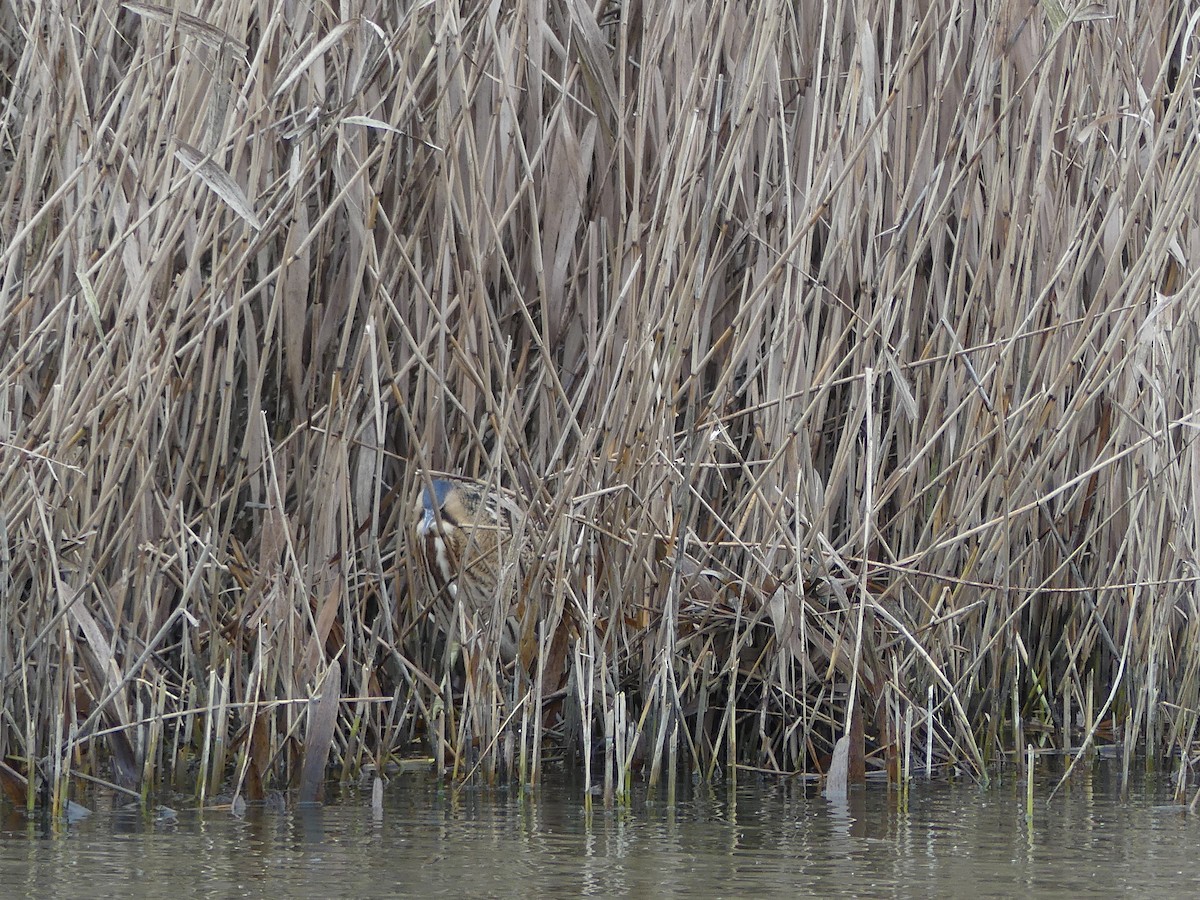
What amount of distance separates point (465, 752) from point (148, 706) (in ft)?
1.87

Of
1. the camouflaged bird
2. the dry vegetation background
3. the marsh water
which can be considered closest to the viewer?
the marsh water

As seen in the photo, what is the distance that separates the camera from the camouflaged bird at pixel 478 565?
10.7 feet

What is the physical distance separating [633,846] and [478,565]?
2.99ft

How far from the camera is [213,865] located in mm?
2596

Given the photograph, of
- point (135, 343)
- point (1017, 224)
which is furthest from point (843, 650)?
point (135, 343)

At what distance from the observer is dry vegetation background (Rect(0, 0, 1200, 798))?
3.12 meters

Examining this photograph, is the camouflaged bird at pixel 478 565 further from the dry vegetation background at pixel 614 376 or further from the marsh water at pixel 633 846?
the marsh water at pixel 633 846

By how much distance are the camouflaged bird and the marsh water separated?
11.3 inches

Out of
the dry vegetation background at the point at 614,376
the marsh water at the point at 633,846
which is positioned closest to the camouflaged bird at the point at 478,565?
the dry vegetation background at the point at 614,376

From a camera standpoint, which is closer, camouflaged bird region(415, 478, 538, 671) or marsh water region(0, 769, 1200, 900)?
marsh water region(0, 769, 1200, 900)

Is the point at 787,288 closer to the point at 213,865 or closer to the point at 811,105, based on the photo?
the point at 811,105

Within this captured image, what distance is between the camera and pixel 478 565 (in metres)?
3.56

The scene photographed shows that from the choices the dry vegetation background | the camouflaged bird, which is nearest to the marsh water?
the dry vegetation background

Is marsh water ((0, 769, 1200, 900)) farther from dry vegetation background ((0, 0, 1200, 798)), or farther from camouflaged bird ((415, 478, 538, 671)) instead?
camouflaged bird ((415, 478, 538, 671))
